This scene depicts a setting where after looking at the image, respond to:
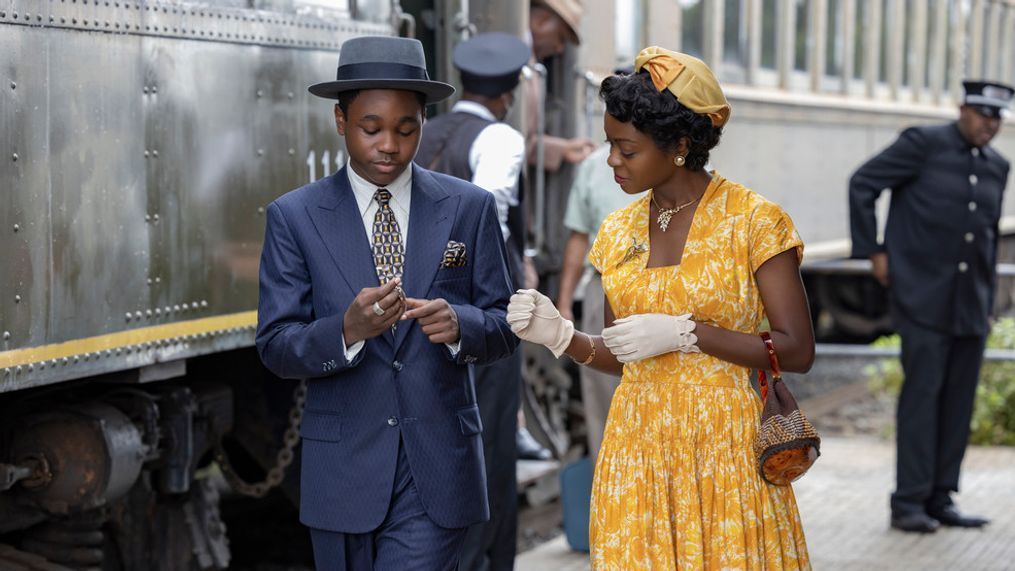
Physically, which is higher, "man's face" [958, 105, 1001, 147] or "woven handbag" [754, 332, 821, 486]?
"man's face" [958, 105, 1001, 147]

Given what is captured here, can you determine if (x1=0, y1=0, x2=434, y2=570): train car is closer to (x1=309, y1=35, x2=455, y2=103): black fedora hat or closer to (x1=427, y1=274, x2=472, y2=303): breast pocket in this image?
(x1=309, y1=35, x2=455, y2=103): black fedora hat

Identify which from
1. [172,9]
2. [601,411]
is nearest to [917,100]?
[601,411]

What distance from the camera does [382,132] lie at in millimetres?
3371

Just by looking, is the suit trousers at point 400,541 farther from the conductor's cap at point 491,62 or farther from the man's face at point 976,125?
the man's face at point 976,125

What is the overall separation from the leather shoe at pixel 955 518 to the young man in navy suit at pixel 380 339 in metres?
4.01

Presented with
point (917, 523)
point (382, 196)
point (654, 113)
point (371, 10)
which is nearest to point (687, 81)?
point (654, 113)

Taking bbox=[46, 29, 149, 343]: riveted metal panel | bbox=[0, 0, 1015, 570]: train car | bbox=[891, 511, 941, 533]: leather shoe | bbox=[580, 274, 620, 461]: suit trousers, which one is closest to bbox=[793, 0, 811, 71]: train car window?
bbox=[0, 0, 1015, 570]: train car

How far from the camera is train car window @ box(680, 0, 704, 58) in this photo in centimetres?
972

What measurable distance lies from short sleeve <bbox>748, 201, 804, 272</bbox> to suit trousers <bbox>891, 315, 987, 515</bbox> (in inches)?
147

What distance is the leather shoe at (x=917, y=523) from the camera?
6.75m

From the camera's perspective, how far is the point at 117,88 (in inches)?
172

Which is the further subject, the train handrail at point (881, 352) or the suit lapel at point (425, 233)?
the train handrail at point (881, 352)

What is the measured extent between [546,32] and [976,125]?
2.07 meters

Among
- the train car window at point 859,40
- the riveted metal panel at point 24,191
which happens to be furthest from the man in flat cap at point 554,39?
the train car window at point 859,40
